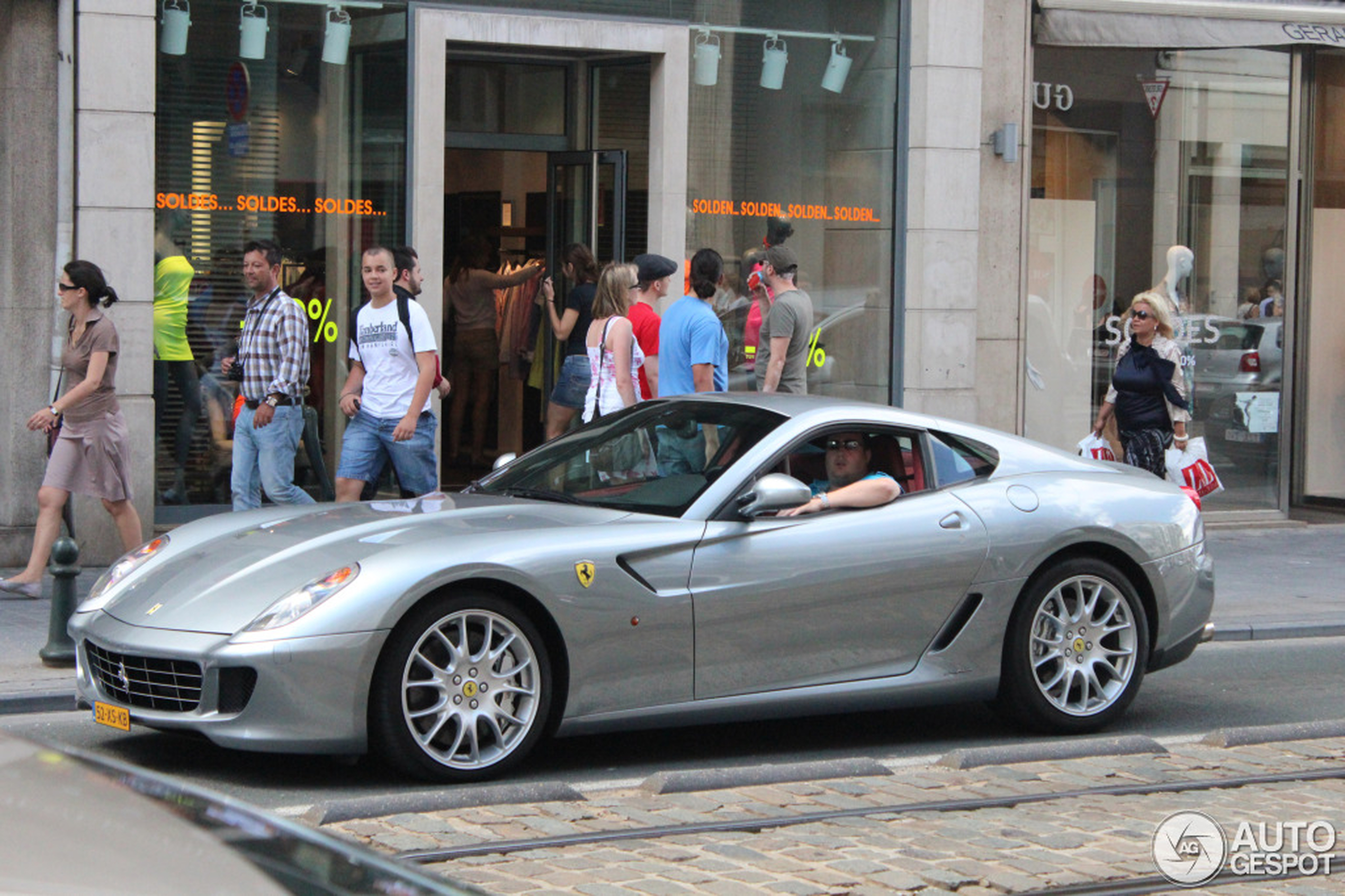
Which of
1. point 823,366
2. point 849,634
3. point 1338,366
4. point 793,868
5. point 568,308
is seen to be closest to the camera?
point 793,868

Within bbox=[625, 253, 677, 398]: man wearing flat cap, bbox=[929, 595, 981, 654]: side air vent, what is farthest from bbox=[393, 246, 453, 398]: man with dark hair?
bbox=[929, 595, 981, 654]: side air vent

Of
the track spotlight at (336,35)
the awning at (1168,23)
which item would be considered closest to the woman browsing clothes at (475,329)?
the track spotlight at (336,35)

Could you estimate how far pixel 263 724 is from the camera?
18.8 feet

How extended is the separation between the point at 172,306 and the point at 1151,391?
6.34 metres

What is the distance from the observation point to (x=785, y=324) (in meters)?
10.9

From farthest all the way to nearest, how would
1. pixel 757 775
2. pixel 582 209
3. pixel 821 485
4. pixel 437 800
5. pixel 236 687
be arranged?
1. pixel 582 209
2. pixel 821 485
3. pixel 757 775
4. pixel 236 687
5. pixel 437 800

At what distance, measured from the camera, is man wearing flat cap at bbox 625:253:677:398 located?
419 inches

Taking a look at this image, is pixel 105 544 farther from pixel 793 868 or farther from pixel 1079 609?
pixel 793 868

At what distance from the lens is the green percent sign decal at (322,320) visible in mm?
12297

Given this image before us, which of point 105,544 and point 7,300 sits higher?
point 7,300

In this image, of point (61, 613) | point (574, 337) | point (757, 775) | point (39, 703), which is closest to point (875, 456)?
point (757, 775)

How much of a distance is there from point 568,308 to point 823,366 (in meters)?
2.32

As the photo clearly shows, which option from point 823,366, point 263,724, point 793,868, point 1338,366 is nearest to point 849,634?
point 793,868

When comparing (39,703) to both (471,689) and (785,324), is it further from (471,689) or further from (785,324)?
(785,324)
